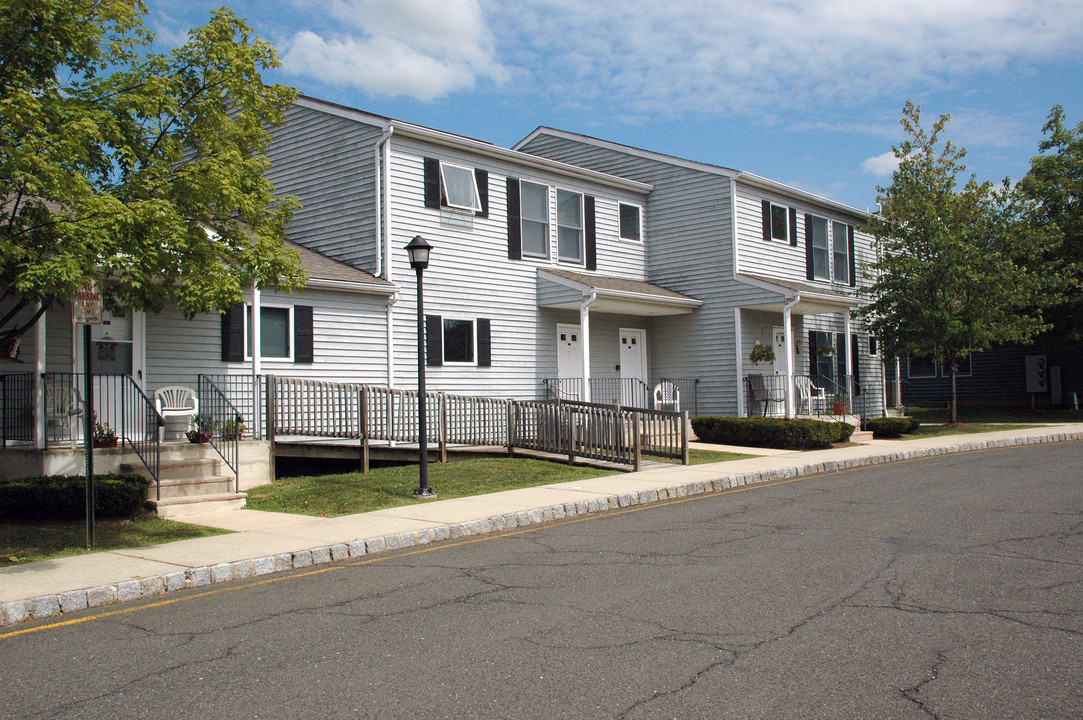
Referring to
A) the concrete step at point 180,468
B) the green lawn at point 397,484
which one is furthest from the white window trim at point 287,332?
the concrete step at point 180,468

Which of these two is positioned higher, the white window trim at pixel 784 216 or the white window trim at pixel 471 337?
the white window trim at pixel 784 216

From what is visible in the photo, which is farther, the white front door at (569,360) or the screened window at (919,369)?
the screened window at (919,369)

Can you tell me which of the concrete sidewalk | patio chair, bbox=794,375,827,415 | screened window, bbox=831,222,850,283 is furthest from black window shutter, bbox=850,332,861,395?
the concrete sidewalk

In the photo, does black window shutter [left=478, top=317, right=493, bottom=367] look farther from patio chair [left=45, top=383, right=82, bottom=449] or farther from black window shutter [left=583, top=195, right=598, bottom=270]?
patio chair [left=45, top=383, right=82, bottom=449]

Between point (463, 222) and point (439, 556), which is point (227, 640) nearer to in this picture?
point (439, 556)

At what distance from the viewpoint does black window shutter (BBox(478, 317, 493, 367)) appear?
812 inches

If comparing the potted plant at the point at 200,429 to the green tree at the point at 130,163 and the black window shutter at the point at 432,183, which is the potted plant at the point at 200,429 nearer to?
the green tree at the point at 130,163

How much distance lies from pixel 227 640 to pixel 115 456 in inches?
291

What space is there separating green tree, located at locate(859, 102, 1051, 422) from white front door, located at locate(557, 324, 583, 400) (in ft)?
29.8

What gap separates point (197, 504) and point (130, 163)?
4.47 m

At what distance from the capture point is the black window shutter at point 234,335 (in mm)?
15695

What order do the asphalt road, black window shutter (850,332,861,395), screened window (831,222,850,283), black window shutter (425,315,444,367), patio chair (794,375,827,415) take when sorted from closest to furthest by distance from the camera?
the asphalt road < black window shutter (425,315,444,367) < patio chair (794,375,827,415) < black window shutter (850,332,861,395) < screened window (831,222,850,283)

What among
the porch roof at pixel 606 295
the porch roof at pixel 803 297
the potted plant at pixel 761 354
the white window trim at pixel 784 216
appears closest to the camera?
the porch roof at pixel 606 295

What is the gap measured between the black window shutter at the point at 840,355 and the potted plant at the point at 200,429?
67.0ft
